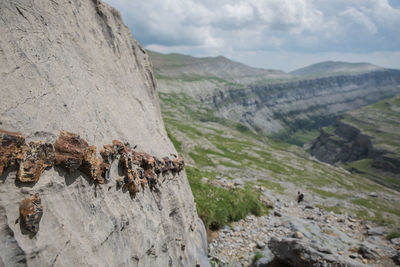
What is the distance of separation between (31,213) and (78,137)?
7.85 ft

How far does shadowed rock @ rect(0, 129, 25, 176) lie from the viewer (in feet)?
16.6

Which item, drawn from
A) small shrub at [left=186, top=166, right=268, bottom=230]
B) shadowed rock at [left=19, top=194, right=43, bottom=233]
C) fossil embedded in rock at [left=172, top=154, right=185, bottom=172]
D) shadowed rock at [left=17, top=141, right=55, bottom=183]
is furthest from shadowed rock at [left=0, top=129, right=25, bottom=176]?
small shrub at [left=186, top=166, right=268, bottom=230]

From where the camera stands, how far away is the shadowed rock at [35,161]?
5418 mm

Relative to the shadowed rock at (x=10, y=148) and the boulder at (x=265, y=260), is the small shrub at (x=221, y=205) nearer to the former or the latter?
the boulder at (x=265, y=260)

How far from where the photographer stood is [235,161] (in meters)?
87.3

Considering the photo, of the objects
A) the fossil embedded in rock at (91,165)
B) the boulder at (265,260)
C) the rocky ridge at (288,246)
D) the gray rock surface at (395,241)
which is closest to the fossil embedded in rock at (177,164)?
the rocky ridge at (288,246)

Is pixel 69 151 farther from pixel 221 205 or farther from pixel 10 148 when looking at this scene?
pixel 221 205

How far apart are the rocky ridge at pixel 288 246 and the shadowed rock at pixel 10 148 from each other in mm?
13879

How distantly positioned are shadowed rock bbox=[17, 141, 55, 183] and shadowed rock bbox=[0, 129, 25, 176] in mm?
154

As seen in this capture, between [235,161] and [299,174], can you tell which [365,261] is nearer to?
[235,161]

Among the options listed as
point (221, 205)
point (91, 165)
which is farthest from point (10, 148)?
point (221, 205)

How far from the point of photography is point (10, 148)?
17.1ft

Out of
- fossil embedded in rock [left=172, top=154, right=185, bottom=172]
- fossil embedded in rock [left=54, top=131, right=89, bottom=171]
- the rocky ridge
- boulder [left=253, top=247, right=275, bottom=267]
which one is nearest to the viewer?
fossil embedded in rock [left=54, top=131, right=89, bottom=171]

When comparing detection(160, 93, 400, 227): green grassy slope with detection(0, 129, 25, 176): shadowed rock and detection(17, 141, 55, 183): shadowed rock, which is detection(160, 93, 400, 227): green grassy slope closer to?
detection(17, 141, 55, 183): shadowed rock
